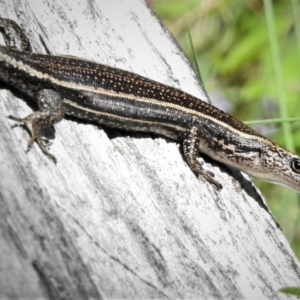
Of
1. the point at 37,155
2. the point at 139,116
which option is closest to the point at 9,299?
the point at 37,155

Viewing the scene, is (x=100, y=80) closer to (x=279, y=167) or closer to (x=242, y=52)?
(x=279, y=167)

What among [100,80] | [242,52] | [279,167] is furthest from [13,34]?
[242,52]

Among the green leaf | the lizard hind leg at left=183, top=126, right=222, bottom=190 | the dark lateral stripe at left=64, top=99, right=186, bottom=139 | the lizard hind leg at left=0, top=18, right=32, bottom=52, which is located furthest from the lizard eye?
the green leaf

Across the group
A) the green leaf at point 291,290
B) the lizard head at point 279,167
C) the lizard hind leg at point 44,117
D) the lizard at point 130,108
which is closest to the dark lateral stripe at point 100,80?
the lizard at point 130,108

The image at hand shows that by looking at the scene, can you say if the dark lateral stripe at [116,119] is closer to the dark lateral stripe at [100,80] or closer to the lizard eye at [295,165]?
the dark lateral stripe at [100,80]

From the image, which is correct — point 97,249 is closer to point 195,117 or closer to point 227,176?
point 227,176

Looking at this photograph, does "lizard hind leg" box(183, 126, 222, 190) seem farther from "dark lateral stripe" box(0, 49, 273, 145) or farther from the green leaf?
the green leaf

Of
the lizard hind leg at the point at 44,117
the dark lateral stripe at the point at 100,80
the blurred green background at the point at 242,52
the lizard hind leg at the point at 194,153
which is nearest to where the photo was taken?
the lizard hind leg at the point at 44,117
